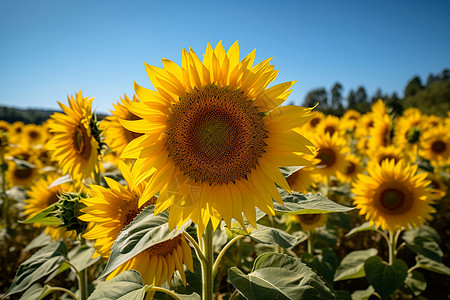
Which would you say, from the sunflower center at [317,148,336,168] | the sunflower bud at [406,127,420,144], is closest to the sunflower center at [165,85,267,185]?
the sunflower center at [317,148,336,168]

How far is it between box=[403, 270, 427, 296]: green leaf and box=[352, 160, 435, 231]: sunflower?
61 cm

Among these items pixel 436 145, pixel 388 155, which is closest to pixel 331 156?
pixel 388 155

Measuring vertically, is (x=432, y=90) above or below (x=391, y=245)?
above

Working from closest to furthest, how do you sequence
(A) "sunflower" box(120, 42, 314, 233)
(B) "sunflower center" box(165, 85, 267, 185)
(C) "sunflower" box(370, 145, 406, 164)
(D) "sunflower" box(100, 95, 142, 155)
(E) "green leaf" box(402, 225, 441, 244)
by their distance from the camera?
(A) "sunflower" box(120, 42, 314, 233) < (B) "sunflower center" box(165, 85, 267, 185) < (D) "sunflower" box(100, 95, 142, 155) < (E) "green leaf" box(402, 225, 441, 244) < (C) "sunflower" box(370, 145, 406, 164)

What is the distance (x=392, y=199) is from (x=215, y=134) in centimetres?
254

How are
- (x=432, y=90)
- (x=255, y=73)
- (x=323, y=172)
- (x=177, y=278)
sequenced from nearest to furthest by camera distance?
(x=255, y=73) → (x=177, y=278) → (x=323, y=172) → (x=432, y=90)

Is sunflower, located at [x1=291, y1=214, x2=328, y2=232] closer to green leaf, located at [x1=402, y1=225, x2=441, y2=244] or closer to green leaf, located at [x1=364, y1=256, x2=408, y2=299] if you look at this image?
green leaf, located at [x1=364, y1=256, x2=408, y2=299]

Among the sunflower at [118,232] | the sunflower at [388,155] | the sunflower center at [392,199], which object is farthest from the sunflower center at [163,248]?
the sunflower at [388,155]

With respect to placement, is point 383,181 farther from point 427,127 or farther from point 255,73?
point 427,127

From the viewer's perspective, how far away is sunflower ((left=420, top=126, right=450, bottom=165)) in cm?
556

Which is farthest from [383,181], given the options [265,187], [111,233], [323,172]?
[111,233]

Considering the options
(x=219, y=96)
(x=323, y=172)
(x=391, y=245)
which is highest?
(x=219, y=96)

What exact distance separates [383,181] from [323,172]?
1.13m

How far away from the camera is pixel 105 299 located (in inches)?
54.3
